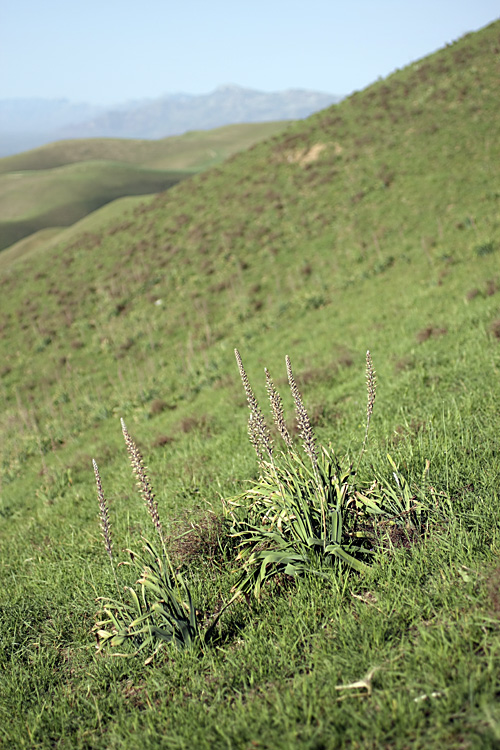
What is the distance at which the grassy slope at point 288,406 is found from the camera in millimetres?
2600

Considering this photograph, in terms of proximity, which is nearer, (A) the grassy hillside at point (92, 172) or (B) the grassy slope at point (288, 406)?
(B) the grassy slope at point (288, 406)

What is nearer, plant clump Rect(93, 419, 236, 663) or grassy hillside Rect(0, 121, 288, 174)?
plant clump Rect(93, 419, 236, 663)

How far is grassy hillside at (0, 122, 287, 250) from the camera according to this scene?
75644mm

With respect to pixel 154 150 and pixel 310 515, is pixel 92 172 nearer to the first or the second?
pixel 154 150

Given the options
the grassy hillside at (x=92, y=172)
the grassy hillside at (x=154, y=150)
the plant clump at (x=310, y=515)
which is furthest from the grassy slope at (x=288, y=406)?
the grassy hillside at (x=154, y=150)

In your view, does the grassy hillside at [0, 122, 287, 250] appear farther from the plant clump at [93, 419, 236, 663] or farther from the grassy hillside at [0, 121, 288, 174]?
the plant clump at [93, 419, 236, 663]

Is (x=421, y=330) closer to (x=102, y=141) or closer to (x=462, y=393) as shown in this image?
(x=462, y=393)

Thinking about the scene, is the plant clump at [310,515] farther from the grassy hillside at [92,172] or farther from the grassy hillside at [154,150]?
the grassy hillside at [154,150]

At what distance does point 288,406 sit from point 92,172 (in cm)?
9192

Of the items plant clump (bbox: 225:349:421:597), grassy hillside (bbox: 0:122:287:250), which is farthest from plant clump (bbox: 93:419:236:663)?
grassy hillside (bbox: 0:122:287:250)

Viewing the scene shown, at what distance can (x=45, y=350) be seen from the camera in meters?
25.4

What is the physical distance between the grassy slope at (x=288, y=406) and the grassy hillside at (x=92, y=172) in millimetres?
50471

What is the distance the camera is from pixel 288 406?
28.6ft

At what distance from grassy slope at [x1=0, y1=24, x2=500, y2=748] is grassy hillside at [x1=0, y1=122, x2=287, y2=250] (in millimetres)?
50471
